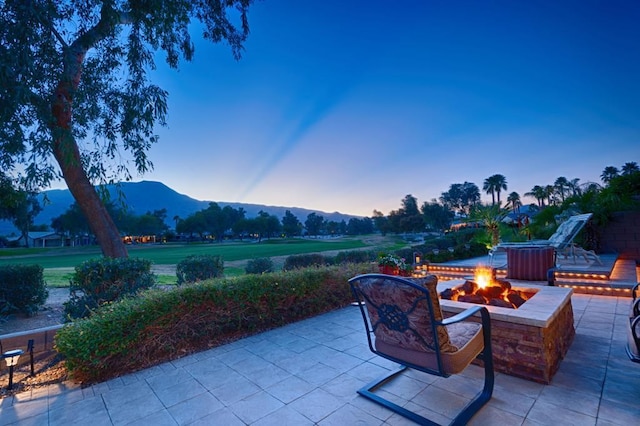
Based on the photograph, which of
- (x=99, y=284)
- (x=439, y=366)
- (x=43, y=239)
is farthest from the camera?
(x=43, y=239)

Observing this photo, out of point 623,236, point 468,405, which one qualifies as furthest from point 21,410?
point 623,236

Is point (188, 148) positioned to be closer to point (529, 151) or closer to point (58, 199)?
point (529, 151)

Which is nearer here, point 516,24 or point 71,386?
point 71,386

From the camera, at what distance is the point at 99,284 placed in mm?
4453

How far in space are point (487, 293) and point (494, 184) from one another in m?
53.8

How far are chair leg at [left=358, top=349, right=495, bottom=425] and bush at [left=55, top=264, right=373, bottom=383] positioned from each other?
2149mm

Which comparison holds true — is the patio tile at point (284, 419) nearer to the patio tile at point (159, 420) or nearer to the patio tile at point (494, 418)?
the patio tile at point (159, 420)

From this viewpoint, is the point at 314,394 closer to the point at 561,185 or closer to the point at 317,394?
the point at 317,394

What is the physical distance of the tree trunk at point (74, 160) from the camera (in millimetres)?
4824

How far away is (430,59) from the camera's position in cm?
830

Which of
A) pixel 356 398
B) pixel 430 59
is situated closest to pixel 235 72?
pixel 430 59

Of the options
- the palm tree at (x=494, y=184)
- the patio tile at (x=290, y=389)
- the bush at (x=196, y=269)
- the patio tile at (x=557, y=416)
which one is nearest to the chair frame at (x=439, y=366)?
the patio tile at (x=557, y=416)

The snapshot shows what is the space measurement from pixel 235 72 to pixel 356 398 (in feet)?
32.8

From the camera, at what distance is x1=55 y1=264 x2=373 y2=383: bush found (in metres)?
2.78
